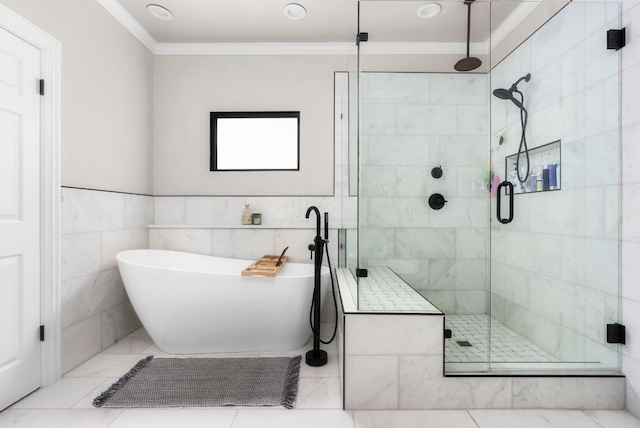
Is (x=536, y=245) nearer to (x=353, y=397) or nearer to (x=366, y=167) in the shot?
(x=366, y=167)

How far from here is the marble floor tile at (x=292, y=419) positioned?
1.42m

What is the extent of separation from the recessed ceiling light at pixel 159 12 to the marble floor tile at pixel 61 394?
8.36ft

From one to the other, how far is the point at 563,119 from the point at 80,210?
2.99 metres

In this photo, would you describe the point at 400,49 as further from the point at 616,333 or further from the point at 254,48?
the point at 616,333

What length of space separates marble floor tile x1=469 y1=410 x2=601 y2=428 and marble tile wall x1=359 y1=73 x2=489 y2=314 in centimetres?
55

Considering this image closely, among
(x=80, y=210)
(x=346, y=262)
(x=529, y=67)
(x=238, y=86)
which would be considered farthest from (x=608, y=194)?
(x=80, y=210)

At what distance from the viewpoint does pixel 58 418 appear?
57.7 inches

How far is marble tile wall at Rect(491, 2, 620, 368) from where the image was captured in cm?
164

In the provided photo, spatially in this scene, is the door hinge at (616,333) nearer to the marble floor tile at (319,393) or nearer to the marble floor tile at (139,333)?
the marble floor tile at (319,393)

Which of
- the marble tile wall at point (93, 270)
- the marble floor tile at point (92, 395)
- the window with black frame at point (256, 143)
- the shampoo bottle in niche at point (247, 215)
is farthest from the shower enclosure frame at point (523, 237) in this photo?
the marble tile wall at point (93, 270)

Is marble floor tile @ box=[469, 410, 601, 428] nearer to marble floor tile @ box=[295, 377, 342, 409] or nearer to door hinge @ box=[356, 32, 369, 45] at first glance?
marble floor tile @ box=[295, 377, 342, 409]

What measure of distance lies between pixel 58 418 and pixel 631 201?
9.62 feet

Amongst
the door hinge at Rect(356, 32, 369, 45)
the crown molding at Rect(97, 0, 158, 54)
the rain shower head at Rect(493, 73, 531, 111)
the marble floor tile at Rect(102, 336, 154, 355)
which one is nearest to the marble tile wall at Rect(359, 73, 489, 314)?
the rain shower head at Rect(493, 73, 531, 111)

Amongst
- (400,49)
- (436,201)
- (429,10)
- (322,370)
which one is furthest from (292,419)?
(429,10)
